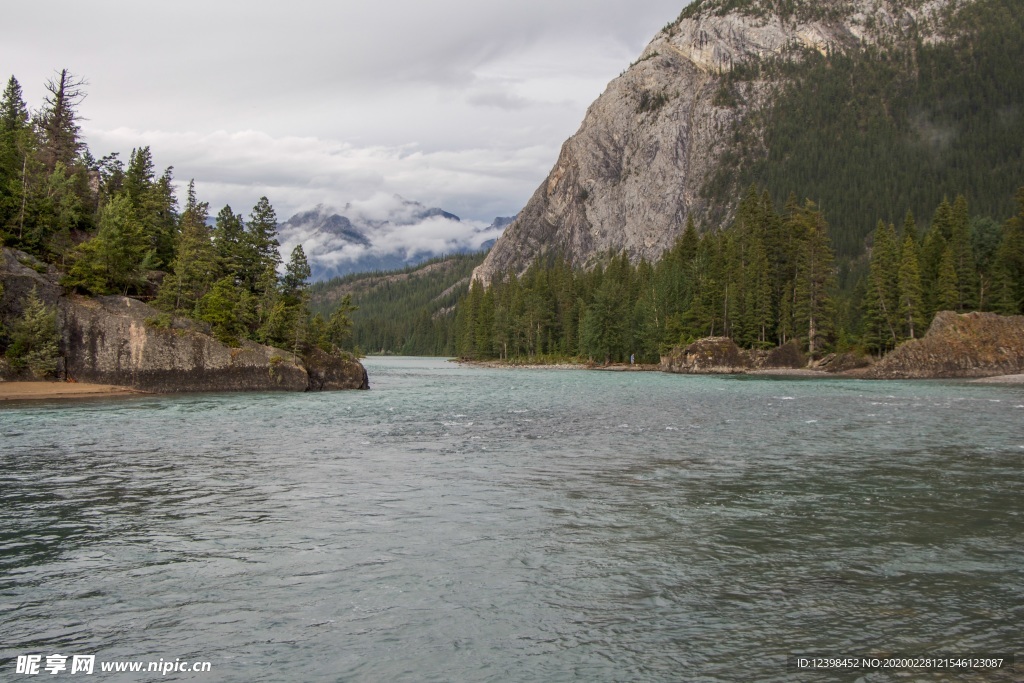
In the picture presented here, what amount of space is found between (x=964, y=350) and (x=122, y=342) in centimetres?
9666

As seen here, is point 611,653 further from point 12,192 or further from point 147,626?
point 12,192

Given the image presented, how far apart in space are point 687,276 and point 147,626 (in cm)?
12585

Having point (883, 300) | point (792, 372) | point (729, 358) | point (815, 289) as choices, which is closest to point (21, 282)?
point (729, 358)

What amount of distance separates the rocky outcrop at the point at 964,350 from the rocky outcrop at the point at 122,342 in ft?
265

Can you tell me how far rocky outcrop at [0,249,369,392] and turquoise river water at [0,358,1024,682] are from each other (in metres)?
29.7

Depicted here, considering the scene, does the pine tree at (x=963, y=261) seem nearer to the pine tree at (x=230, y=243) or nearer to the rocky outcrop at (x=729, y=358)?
the rocky outcrop at (x=729, y=358)

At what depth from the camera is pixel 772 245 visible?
116812 mm

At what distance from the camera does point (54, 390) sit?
184 ft

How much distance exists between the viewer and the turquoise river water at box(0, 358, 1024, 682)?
1051 cm

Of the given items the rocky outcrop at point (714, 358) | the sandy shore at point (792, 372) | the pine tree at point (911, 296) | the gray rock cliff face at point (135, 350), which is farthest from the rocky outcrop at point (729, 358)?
the gray rock cliff face at point (135, 350)

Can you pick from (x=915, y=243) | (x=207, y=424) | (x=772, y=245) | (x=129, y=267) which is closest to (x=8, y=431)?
(x=207, y=424)

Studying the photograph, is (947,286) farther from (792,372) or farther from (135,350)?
(135,350)

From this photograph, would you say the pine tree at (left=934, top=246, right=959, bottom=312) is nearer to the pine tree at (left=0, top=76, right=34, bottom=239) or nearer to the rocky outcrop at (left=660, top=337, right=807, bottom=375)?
the rocky outcrop at (left=660, top=337, right=807, bottom=375)

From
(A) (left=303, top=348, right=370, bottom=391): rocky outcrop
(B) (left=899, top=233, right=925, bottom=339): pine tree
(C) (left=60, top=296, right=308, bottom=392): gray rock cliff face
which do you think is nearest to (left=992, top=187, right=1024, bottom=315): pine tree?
(B) (left=899, top=233, right=925, bottom=339): pine tree
